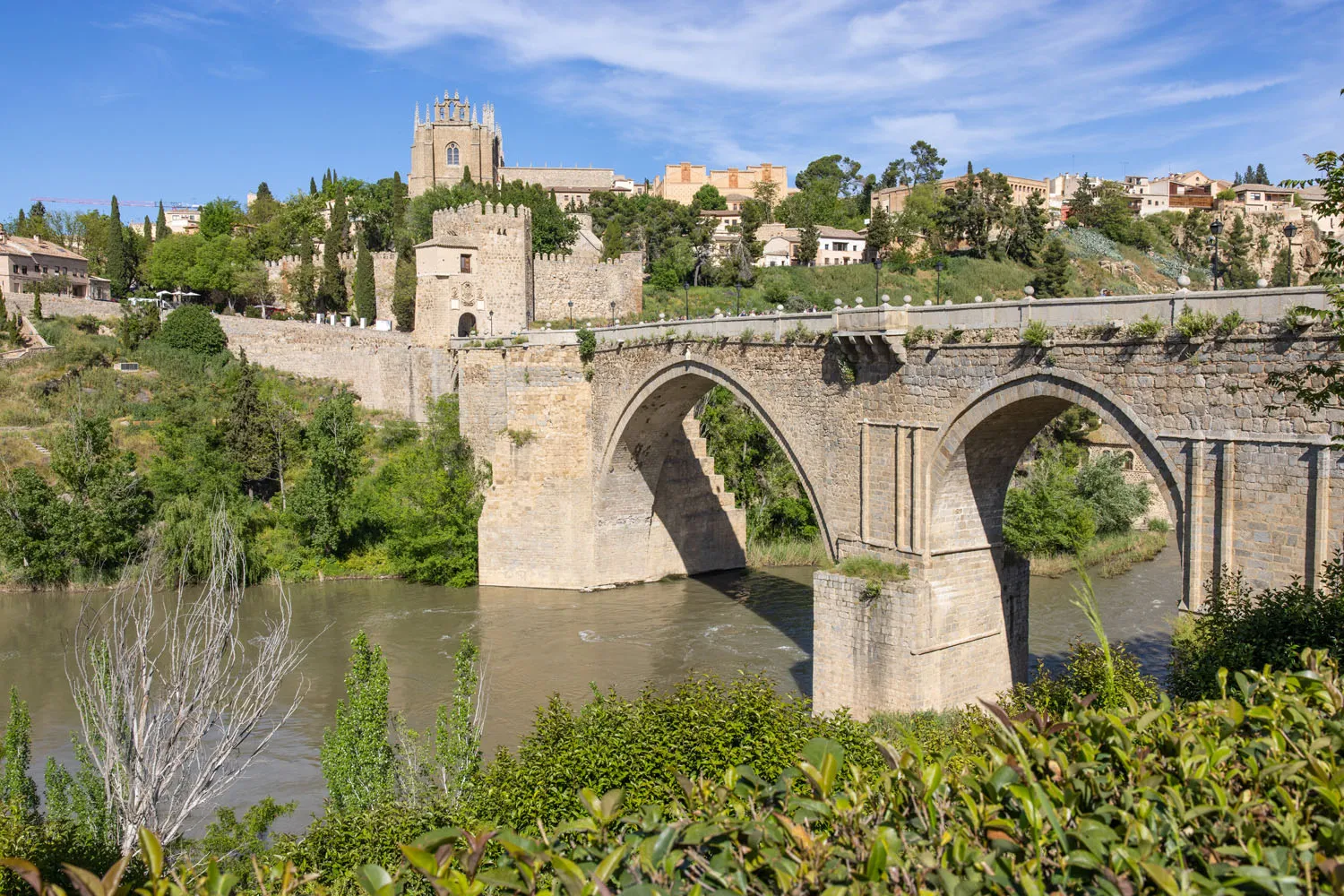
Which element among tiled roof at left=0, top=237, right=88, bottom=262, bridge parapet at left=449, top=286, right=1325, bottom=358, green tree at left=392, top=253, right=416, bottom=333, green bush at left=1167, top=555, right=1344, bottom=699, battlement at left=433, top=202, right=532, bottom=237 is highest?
tiled roof at left=0, top=237, right=88, bottom=262

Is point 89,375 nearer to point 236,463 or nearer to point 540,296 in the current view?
point 236,463

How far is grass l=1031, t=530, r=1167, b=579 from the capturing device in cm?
2488

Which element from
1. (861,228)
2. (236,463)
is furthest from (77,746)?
(861,228)

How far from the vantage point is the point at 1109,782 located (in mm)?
4262

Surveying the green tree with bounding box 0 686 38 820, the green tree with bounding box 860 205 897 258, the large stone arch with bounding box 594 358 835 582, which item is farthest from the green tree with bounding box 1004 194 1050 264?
the green tree with bounding box 0 686 38 820

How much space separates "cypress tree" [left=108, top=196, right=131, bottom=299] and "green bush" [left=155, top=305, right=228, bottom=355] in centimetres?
1232

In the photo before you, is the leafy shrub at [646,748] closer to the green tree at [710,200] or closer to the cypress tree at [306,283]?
the cypress tree at [306,283]

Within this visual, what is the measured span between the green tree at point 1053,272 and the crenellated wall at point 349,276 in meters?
30.4

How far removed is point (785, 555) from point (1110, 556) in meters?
8.02

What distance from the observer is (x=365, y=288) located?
38031 mm

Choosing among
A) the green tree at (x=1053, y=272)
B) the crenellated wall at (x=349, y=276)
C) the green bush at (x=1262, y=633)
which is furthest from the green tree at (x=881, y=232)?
the green bush at (x=1262, y=633)

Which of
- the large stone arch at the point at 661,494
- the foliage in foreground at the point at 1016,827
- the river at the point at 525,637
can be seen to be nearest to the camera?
the foliage in foreground at the point at 1016,827

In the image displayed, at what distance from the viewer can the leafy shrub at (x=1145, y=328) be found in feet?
36.9

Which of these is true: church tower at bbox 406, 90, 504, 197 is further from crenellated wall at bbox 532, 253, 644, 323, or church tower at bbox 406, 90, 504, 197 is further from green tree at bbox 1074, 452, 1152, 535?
green tree at bbox 1074, 452, 1152, 535
